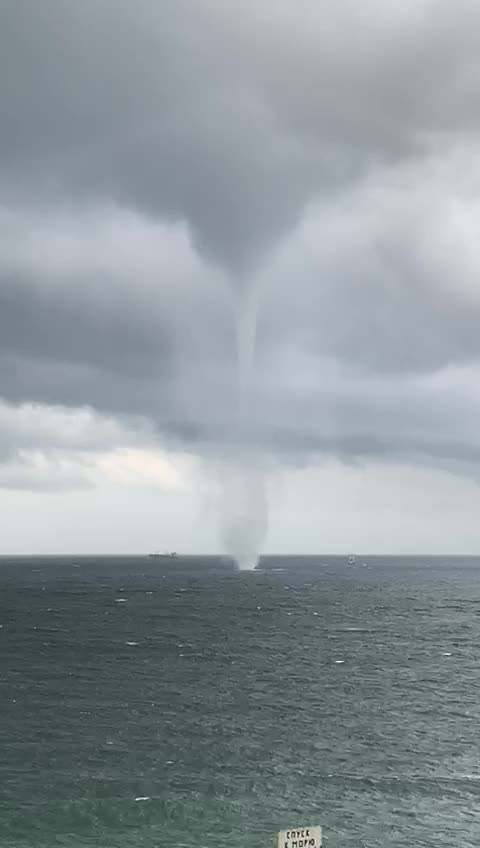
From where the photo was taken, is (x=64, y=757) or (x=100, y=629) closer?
(x=64, y=757)

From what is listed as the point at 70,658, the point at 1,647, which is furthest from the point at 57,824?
the point at 1,647

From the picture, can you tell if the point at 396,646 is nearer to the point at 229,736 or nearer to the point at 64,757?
the point at 229,736

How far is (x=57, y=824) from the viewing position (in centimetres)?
4791

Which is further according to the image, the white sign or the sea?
the sea

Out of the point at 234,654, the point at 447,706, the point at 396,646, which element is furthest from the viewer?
the point at 396,646

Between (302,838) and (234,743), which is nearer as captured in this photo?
(302,838)

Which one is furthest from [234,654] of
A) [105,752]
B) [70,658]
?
[105,752]

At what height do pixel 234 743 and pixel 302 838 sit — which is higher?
pixel 302 838

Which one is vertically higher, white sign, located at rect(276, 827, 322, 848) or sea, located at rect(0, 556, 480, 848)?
white sign, located at rect(276, 827, 322, 848)

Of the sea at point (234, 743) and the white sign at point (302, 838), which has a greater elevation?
the white sign at point (302, 838)

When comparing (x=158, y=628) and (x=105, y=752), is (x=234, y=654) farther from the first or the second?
(x=105, y=752)

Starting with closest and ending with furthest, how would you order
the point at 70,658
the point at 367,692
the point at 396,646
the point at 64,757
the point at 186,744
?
the point at 64,757 < the point at 186,744 < the point at 367,692 < the point at 70,658 < the point at 396,646

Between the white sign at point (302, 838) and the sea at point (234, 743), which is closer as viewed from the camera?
the white sign at point (302, 838)

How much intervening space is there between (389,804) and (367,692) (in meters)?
41.4
